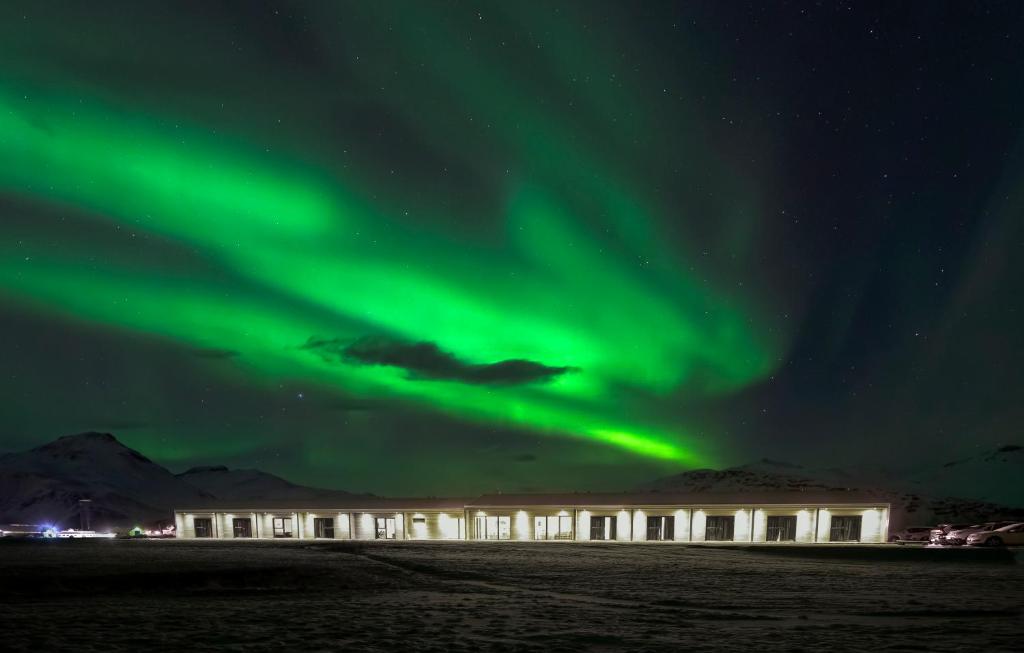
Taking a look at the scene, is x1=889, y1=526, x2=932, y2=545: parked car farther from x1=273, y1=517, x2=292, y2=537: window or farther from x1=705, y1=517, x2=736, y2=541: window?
x1=273, y1=517, x2=292, y2=537: window

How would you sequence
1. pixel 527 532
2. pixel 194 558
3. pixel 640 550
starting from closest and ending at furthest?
pixel 194 558
pixel 640 550
pixel 527 532

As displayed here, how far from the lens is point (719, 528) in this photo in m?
55.0

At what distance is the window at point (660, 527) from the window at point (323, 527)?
29.2 meters

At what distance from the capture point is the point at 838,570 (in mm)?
32250

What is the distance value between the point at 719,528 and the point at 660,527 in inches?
170

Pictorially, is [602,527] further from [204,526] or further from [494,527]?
[204,526]

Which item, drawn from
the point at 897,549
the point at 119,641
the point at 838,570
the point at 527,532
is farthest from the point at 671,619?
the point at 527,532

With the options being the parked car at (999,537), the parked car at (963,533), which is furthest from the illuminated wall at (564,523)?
the parked car at (999,537)

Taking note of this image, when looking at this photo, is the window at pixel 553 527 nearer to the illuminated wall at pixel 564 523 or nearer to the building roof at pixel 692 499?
the illuminated wall at pixel 564 523

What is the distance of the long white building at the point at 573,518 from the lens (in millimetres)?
52531

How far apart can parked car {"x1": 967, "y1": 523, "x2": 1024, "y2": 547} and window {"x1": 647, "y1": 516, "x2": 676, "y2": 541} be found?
62.4 ft

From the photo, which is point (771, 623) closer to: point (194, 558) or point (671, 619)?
point (671, 619)

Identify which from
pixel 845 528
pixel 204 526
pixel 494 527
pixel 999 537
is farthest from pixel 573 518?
pixel 204 526

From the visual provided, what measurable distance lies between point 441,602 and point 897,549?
33.0 metres
